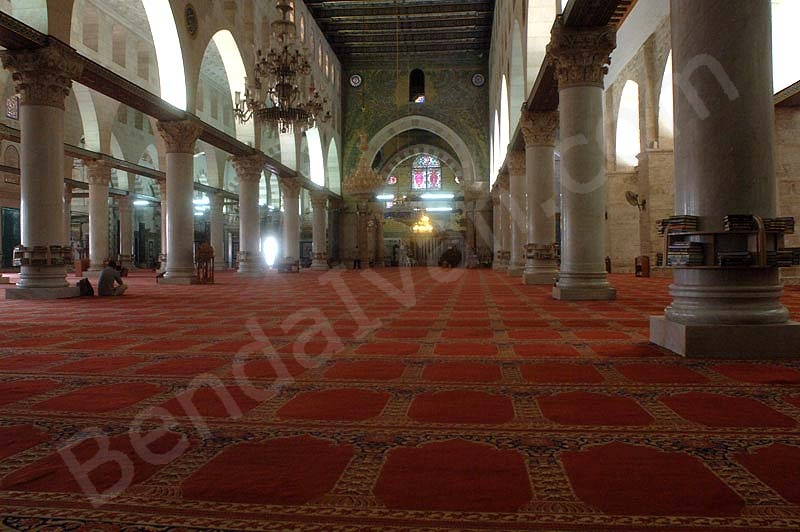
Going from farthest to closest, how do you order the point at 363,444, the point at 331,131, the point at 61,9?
the point at 331,131 → the point at 61,9 → the point at 363,444

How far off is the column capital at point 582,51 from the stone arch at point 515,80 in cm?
601

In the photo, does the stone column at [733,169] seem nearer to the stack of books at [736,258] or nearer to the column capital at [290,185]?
the stack of books at [736,258]

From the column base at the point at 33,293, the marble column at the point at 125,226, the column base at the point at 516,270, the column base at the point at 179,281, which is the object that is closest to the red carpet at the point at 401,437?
the column base at the point at 33,293

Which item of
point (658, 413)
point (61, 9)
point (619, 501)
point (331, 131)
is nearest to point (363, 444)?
point (619, 501)

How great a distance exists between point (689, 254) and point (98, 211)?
1542 cm

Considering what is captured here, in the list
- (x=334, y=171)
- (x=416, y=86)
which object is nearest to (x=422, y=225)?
(x=334, y=171)

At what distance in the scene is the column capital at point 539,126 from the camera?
9.81m

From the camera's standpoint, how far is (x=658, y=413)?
6.40 feet

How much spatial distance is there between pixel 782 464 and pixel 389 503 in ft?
3.36

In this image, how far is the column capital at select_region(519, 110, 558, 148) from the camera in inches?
386

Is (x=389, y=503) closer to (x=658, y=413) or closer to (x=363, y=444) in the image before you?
(x=363, y=444)

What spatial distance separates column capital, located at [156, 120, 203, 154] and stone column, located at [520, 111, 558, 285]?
6275 mm

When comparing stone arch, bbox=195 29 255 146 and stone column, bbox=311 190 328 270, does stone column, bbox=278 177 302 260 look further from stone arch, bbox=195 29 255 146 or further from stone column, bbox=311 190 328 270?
stone arch, bbox=195 29 255 146

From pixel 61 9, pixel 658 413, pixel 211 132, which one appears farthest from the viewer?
pixel 211 132
